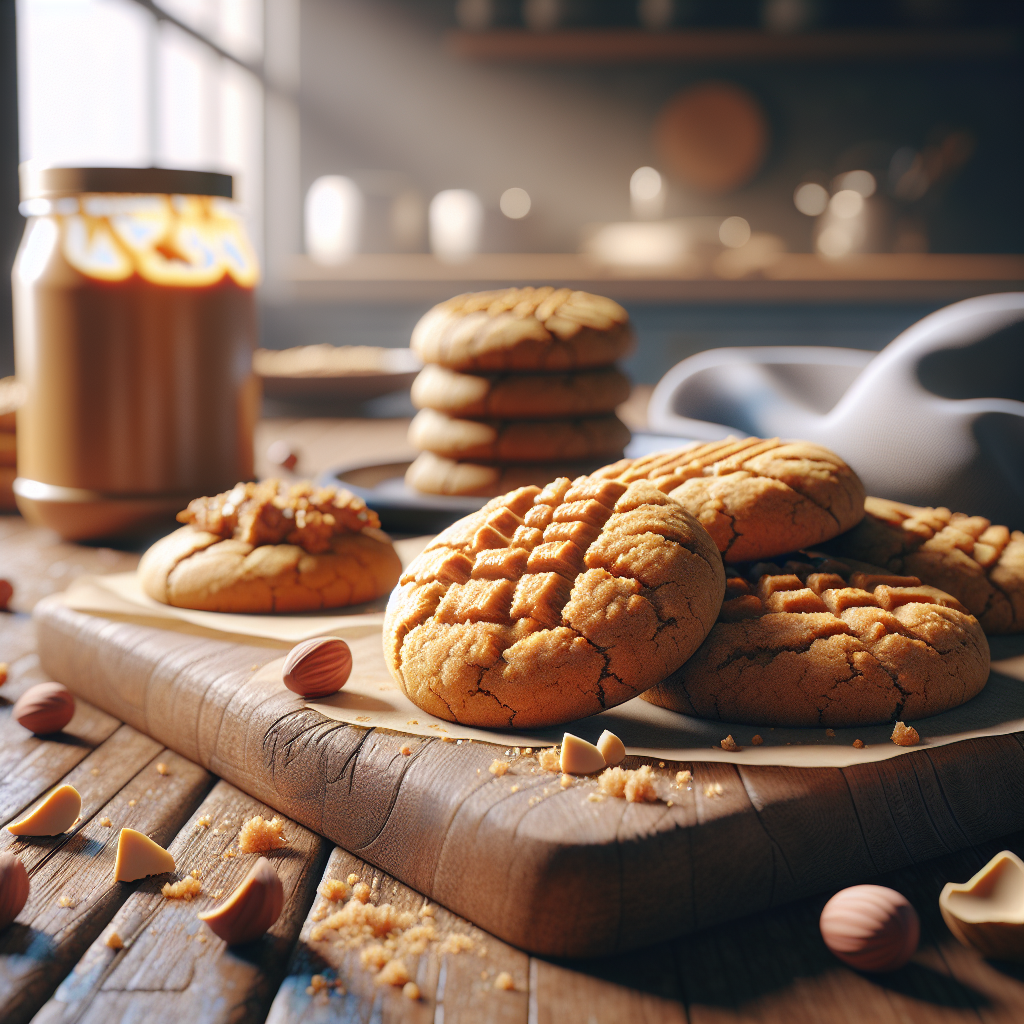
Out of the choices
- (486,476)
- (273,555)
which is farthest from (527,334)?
(273,555)

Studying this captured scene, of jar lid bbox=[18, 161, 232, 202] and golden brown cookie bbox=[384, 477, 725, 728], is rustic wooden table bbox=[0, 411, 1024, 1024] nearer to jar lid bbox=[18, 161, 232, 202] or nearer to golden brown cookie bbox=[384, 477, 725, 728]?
golden brown cookie bbox=[384, 477, 725, 728]

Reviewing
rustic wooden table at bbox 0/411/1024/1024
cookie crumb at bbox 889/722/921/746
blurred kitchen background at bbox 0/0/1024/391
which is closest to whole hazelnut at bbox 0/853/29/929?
rustic wooden table at bbox 0/411/1024/1024

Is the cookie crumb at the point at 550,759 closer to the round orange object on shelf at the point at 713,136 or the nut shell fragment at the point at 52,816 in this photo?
the nut shell fragment at the point at 52,816

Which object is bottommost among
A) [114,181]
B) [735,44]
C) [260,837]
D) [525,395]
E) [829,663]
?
[260,837]

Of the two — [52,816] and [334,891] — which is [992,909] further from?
[52,816]

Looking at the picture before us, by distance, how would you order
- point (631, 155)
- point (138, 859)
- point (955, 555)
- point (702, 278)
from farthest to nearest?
1. point (631, 155)
2. point (702, 278)
3. point (955, 555)
4. point (138, 859)

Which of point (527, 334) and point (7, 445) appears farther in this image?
point (7, 445)

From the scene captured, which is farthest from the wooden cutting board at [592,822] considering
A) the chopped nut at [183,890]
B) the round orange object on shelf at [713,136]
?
the round orange object on shelf at [713,136]

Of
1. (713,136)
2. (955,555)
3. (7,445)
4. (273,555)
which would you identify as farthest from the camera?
(713,136)
